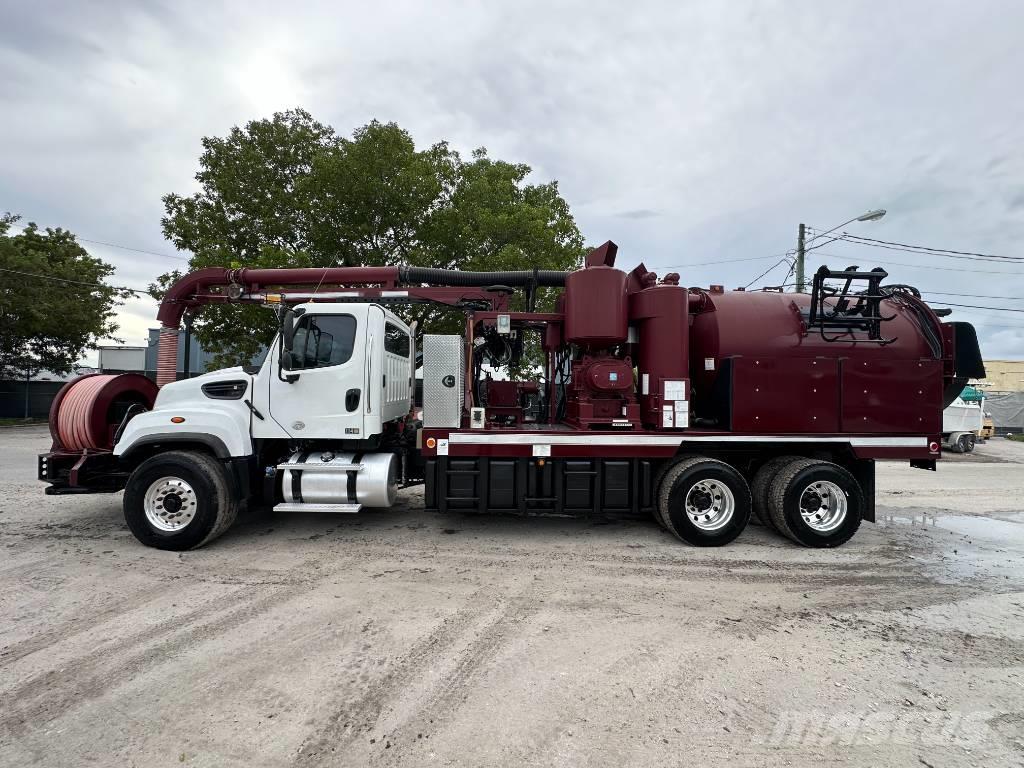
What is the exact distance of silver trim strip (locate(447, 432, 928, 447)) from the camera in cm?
575

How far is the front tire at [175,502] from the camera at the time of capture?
527 cm

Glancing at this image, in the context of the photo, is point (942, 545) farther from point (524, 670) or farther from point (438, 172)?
point (438, 172)

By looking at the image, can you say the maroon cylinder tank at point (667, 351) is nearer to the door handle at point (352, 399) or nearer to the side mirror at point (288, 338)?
the door handle at point (352, 399)

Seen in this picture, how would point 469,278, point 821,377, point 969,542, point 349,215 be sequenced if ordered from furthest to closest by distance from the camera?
point 349,215 → point 469,278 → point 969,542 → point 821,377

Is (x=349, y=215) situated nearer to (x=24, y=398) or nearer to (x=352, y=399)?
(x=352, y=399)

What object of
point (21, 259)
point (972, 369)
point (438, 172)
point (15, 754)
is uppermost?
point (438, 172)

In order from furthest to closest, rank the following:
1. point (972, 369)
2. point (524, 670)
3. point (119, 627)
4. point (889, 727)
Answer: point (972, 369) < point (119, 627) < point (524, 670) < point (889, 727)

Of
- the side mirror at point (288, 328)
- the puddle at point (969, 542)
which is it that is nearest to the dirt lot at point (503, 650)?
the puddle at point (969, 542)

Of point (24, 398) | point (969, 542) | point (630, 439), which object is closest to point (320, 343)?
point (630, 439)

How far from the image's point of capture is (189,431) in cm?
550

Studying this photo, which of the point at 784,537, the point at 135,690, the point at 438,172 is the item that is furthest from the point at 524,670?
the point at 438,172

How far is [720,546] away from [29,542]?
7.81 meters

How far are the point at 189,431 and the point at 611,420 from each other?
15.8 ft

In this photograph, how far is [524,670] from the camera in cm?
318
